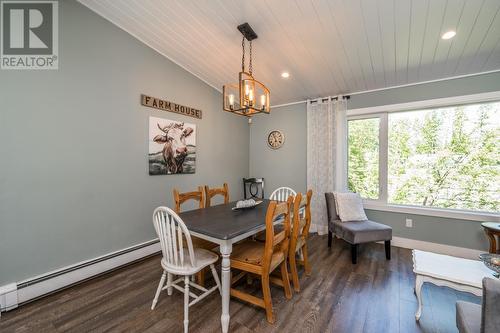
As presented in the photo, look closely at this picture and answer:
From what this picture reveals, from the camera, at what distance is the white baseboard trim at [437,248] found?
2.86 meters

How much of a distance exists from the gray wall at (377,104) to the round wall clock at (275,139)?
101 millimetres

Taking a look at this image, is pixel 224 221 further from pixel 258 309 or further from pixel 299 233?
pixel 299 233

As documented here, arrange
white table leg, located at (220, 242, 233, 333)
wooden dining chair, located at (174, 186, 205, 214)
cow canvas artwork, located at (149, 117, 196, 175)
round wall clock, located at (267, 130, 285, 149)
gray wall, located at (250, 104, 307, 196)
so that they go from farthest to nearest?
round wall clock, located at (267, 130, 285, 149) → gray wall, located at (250, 104, 307, 196) → cow canvas artwork, located at (149, 117, 196, 175) → wooden dining chair, located at (174, 186, 205, 214) → white table leg, located at (220, 242, 233, 333)

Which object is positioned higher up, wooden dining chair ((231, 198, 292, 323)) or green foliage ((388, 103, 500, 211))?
green foliage ((388, 103, 500, 211))

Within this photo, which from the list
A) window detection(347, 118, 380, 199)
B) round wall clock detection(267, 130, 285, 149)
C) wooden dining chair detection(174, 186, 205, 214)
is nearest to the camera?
wooden dining chair detection(174, 186, 205, 214)

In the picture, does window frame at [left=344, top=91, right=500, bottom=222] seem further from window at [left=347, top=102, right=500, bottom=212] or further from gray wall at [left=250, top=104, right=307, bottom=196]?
gray wall at [left=250, top=104, right=307, bottom=196]

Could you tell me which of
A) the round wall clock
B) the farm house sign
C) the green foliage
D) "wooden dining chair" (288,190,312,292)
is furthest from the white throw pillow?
the farm house sign

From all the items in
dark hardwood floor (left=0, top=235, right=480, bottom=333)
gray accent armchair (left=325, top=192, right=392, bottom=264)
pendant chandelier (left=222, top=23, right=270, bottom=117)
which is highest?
pendant chandelier (left=222, top=23, right=270, bottom=117)

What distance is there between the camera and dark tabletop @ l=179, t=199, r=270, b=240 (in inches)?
65.6

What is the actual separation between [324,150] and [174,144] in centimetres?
265

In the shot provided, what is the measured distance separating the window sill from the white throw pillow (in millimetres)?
316

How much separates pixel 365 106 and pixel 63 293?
4.78 metres

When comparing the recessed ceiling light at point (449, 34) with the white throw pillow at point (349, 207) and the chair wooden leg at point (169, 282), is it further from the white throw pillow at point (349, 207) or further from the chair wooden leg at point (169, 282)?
the chair wooden leg at point (169, 282)

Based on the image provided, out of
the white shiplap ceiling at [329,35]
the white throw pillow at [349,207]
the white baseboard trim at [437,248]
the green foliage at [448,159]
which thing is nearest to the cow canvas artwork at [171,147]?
the white shiplap ceiling at [329,35]
